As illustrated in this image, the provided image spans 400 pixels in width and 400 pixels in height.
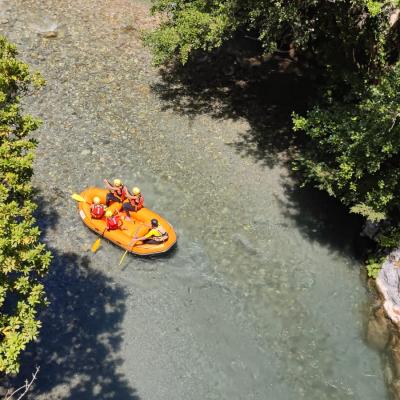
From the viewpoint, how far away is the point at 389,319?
1416 centimetres

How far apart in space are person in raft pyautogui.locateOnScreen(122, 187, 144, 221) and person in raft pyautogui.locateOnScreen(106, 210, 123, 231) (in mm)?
495

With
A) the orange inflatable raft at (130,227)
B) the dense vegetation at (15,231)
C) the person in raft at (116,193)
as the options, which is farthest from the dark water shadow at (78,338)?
the dense vegetation at (15,231)

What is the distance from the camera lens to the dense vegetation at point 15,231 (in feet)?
27.6

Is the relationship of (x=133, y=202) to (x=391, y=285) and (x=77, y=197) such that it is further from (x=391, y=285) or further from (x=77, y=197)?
(x=391, y=285)

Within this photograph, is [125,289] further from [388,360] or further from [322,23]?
[322,23]

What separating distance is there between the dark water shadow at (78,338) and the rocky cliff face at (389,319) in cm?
693

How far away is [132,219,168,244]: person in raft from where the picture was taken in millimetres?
14695

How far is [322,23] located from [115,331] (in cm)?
1166

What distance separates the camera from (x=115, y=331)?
1305 cm

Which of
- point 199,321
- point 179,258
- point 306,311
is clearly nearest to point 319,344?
point 306,311

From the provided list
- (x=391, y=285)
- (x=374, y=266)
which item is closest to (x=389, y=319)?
(x=391, y=285)

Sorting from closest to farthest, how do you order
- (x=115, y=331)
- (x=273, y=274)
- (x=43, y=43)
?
(x=115, y=331) < (x=273, y=274) < (x=43, y=43)

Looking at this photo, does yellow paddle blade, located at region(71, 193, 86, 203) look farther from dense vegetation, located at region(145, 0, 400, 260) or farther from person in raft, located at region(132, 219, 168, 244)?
dense vegetation, located at region(145, 0, 400, 260)

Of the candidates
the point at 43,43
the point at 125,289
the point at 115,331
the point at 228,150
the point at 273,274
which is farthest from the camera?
the point at 43,43
